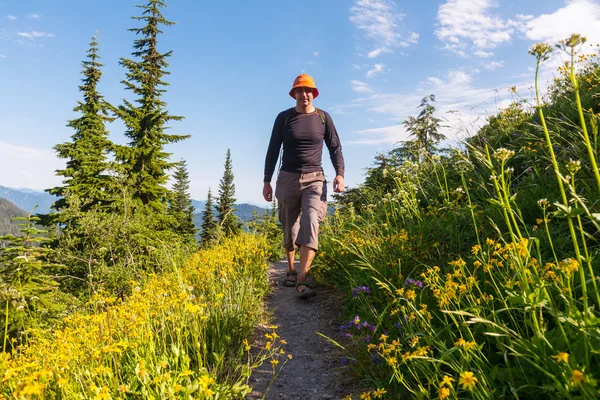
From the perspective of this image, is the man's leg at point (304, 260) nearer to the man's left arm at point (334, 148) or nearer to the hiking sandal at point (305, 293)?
the hiking sandal at point (305, 293)

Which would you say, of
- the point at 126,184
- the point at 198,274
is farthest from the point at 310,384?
the point at 126,184

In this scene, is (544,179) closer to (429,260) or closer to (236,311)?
(429,260)

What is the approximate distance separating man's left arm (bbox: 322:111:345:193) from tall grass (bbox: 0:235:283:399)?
7.61 feet

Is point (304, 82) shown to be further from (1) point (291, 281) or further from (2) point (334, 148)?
(1) point (291, 281)

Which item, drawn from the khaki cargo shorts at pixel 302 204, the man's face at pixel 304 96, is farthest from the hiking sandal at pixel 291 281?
the man's face at pixel 304 96

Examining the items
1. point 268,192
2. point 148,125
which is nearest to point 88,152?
point 148,125

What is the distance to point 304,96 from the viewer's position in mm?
5195

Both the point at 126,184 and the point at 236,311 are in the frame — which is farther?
the point at 126,184

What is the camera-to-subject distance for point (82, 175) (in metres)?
23.1

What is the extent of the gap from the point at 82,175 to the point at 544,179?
25.8 metres

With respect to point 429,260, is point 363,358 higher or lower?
lower

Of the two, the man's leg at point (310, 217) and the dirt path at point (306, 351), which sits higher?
the man's leg at point (310, 217)

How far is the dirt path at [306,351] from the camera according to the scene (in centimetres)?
283

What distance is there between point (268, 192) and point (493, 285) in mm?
3912
